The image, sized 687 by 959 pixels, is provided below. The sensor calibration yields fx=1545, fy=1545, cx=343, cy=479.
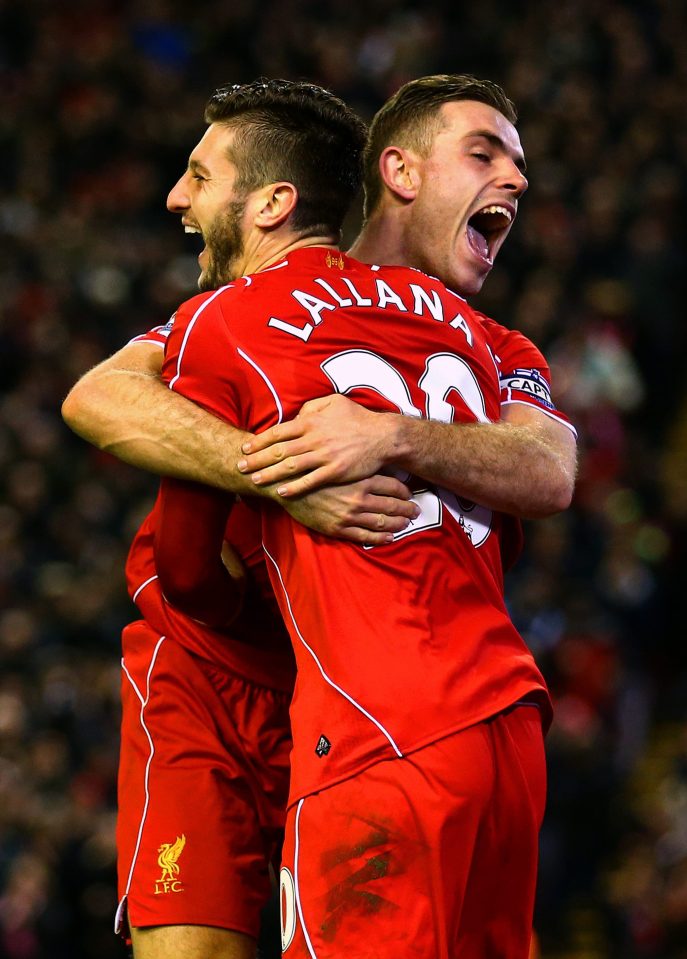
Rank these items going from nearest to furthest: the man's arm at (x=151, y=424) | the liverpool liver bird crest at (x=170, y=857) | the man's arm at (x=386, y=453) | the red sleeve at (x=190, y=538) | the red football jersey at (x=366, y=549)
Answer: the red football jersey at (x=366, y=549) < the man's arm at (x=386, y=453) < the man's arm at (x=151, y=424) < the red sleeve at (x=190, y=538) < the liverpool liver bird crest at (x=170, y=857)

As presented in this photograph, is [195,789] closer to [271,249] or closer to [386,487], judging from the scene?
[386,487]

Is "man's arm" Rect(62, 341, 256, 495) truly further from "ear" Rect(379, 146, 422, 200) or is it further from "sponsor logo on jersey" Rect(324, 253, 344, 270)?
"ear" Rect(379, 146, 422, 200)

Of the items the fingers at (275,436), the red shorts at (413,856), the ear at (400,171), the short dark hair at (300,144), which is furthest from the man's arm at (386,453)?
the ear at (400,171)

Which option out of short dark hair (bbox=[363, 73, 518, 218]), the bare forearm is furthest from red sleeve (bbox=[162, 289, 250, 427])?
short dark hair (bbox=[363, 73, 518, 218])

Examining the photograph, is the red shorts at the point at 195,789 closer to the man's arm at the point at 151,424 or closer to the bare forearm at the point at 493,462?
the man's arm at the point at 151,424

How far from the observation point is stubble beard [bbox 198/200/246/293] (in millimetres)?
3801

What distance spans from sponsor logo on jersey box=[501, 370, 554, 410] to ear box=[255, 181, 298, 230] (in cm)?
71

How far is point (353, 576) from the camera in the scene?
3320 mm

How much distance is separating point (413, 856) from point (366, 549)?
655 millimetres

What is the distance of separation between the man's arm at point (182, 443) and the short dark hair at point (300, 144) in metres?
0.52

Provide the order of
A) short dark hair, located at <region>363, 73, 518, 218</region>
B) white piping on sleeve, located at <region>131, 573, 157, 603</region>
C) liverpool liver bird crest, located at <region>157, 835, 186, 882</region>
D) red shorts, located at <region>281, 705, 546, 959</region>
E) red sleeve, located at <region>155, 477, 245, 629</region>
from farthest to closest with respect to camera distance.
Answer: short dark hair, located at <region>363, 73, 518, 218</region>
white piping on sleeve, located at <region>131, 573, 157, 603</region>
liverpool liver bird crest, located at <region>157, 835, 186, 882</region>
red sleeve, located at <region>155, 477, 245, 629</region>
red shorts, located at <region>281, 705, 546, 959</region>

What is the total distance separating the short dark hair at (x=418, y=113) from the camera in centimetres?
420

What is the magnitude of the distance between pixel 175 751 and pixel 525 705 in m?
1.04

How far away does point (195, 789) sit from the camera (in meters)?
3.96
